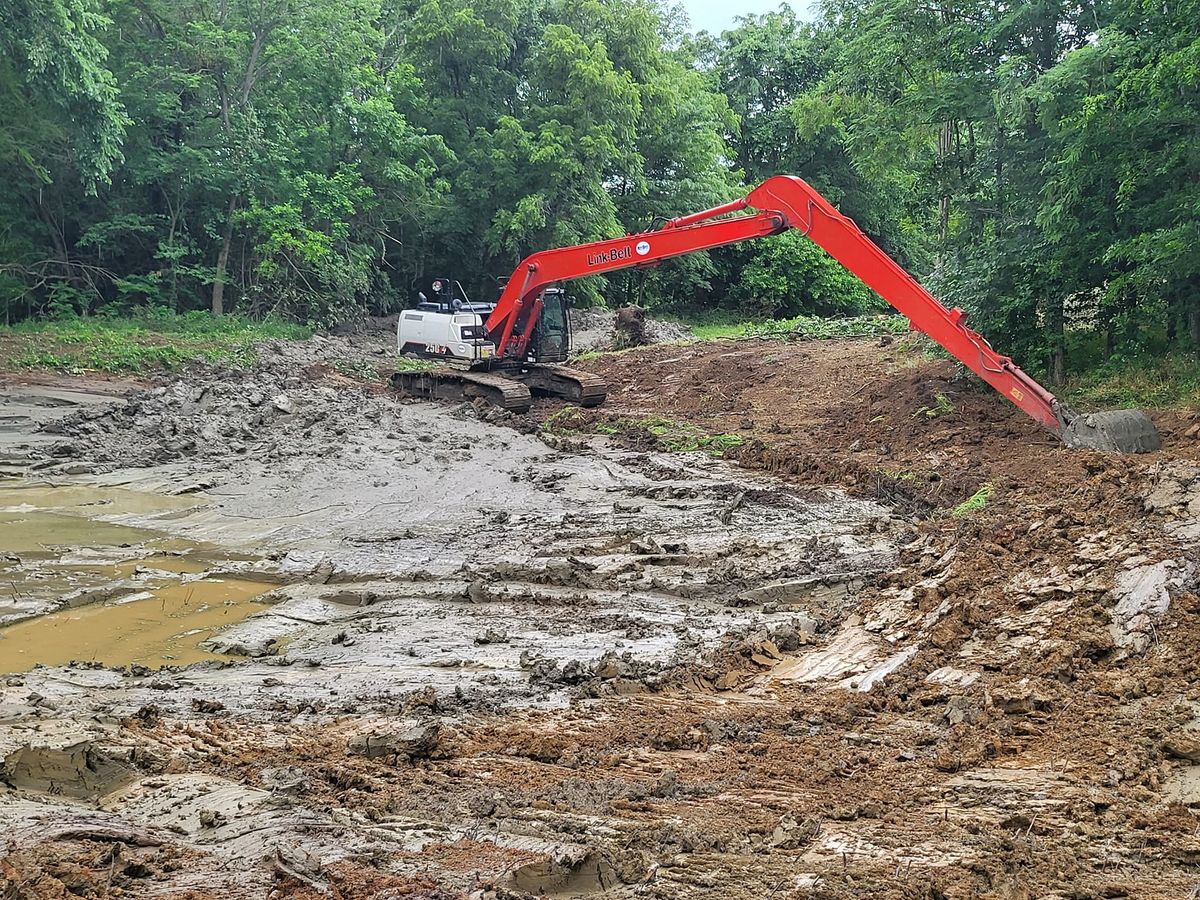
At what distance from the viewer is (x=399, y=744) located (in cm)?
496

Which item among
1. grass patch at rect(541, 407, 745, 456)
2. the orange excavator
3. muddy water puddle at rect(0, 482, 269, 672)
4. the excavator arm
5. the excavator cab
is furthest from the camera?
the excavator cab

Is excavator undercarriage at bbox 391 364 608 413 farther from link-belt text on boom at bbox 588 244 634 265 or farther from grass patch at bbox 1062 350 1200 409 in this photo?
grass patch at bbox 1062 350 1200 409

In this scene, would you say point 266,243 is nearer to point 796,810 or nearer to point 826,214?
point 826,214

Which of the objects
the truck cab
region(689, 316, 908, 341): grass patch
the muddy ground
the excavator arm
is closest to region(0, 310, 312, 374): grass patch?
the truck cab

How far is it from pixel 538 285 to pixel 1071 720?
15004mm

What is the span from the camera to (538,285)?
1906cm

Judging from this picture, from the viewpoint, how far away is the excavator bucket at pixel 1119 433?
10.9m

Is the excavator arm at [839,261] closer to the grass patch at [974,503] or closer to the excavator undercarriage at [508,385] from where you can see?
the excavator undercarriage at [508,385]

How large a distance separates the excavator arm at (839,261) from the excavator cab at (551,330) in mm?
328

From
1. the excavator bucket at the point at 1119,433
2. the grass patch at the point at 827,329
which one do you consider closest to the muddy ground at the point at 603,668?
the excavator bucket at the point at 1119,433

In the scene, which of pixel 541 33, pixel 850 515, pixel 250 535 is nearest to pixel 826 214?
pixel 850 515

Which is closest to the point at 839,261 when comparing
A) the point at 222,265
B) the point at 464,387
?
the point at 464,387

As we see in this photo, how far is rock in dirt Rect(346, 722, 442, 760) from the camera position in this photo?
4941mm

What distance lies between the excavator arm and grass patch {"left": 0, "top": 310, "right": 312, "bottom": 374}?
289 inches
